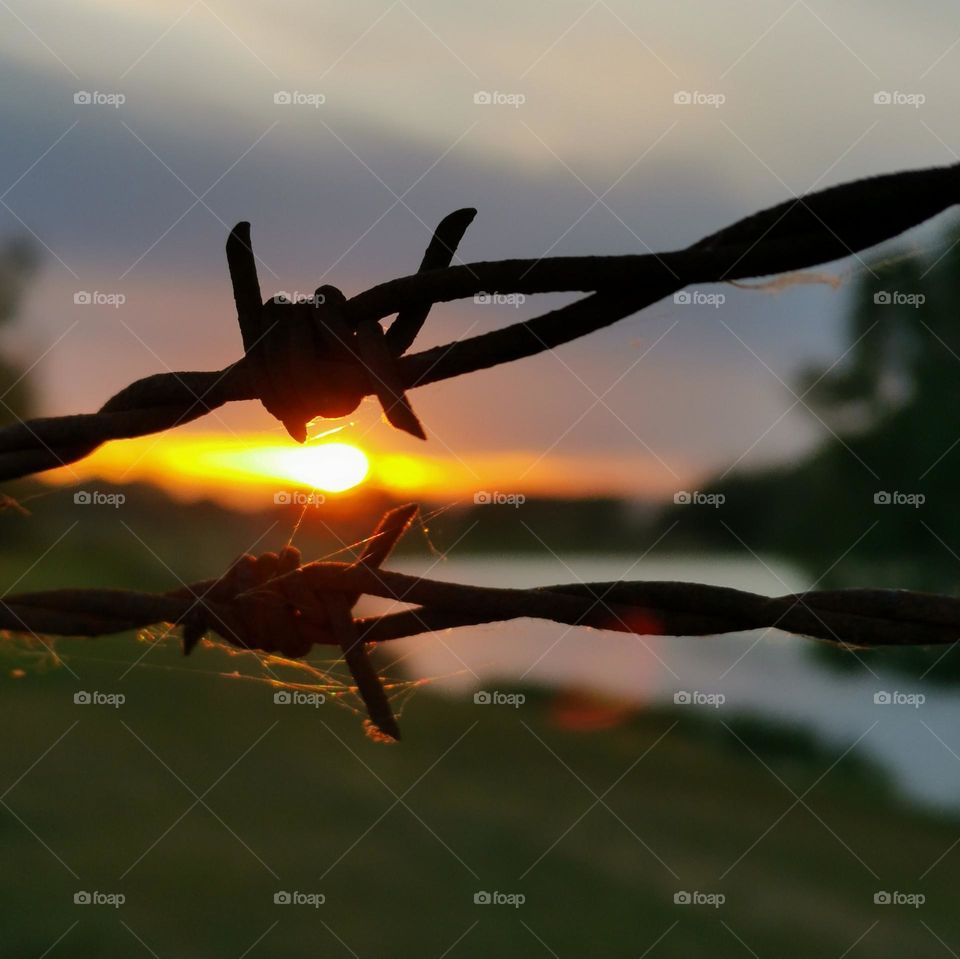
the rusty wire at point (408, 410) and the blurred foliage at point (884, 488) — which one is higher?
the blurred foliage at point (884, 488)

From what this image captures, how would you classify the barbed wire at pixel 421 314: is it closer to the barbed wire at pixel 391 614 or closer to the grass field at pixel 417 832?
the barbed wire at pixel 391 614

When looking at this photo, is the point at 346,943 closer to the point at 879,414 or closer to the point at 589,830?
the point at 589,830

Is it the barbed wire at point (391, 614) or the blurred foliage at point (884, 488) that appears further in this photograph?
the blurred foliage at point (884, 488)

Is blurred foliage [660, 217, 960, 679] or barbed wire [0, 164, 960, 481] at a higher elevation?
blurred foliage [660, 217, 960, 679]

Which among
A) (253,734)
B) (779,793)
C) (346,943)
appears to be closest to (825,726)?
(779,793)

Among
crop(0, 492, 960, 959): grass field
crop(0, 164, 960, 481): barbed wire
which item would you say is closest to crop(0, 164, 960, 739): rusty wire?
crop(0, 164, 960, 481): barbed wire

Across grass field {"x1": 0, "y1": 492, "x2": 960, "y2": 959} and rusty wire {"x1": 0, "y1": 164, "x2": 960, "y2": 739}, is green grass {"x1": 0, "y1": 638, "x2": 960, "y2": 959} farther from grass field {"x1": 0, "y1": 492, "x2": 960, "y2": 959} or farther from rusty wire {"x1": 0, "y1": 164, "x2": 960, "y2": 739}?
rusty wire {"x1": 0, "y1": 164, "x2": 960, "y2": 739}

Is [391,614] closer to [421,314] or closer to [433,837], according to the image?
[421,314]

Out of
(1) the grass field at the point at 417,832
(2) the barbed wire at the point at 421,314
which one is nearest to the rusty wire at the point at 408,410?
(2) the barbed wire at the point at 421,314
